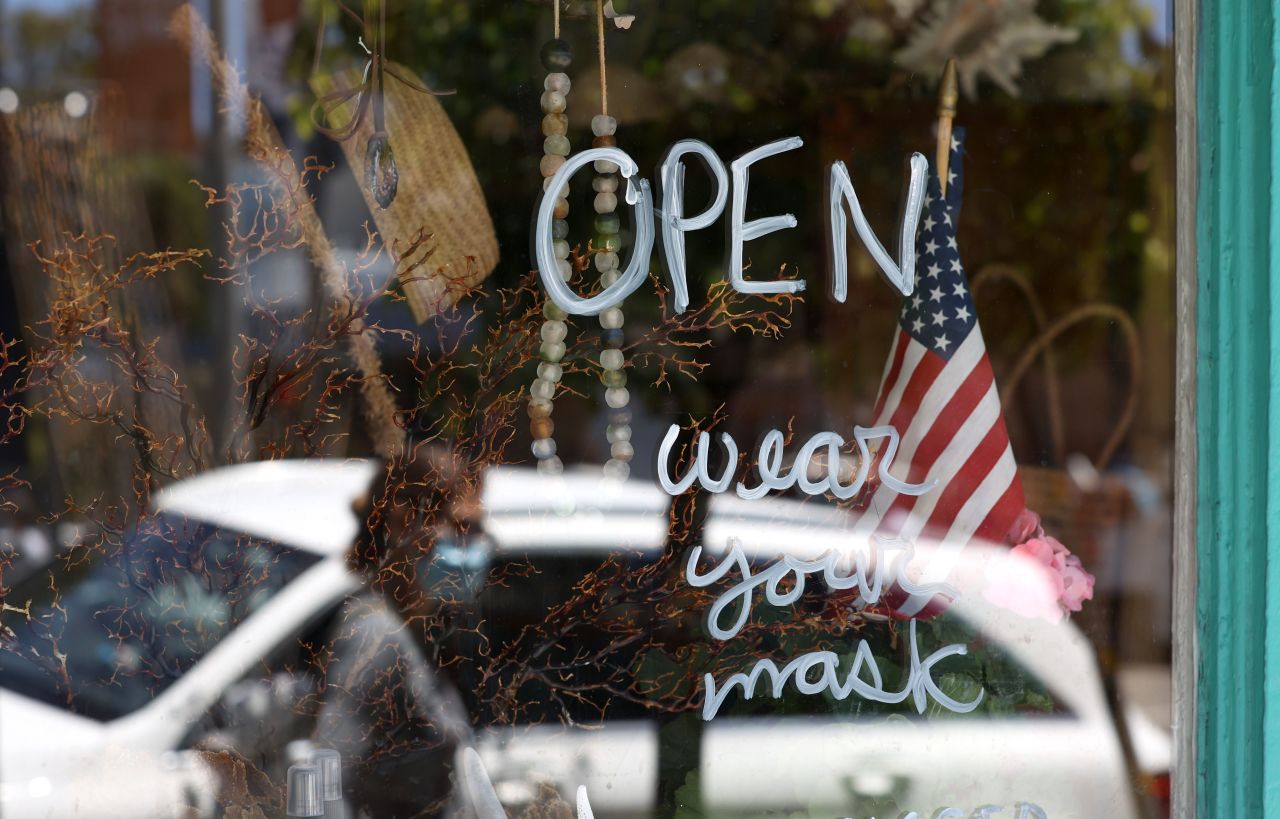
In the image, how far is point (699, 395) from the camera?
1.76m

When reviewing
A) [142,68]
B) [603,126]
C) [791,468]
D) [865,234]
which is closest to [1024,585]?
[791,468]

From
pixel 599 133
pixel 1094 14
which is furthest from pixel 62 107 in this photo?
pixel 1094 14

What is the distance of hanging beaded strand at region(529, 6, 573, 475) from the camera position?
1.73 meters

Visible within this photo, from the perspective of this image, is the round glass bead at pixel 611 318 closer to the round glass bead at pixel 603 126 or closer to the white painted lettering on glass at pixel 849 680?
the round glass bead at pixel 603 126

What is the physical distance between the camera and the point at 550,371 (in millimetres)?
1735

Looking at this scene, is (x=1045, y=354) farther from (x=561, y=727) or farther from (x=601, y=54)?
(x=561, y=727)

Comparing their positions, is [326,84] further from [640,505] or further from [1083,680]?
[1083,680]

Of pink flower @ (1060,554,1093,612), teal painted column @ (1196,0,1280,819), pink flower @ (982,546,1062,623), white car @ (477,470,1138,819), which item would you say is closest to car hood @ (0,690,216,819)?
white car @ (477,470,1138,819)

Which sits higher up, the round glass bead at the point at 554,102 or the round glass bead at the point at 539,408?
the round glass bead at the point at 554,102

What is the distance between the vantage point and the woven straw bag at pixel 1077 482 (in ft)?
6.11

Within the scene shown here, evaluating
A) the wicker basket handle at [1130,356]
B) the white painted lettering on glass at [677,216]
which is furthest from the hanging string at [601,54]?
the wicker basket handle at [1130,356]

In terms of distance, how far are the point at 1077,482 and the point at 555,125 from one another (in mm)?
959

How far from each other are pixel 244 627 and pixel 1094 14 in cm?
159

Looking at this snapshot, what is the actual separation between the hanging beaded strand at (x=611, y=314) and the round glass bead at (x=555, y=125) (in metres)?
0.04
